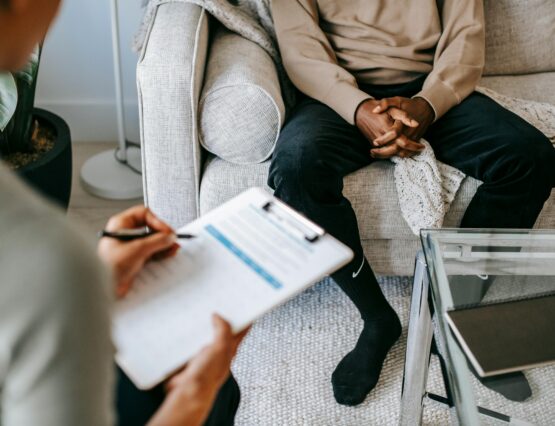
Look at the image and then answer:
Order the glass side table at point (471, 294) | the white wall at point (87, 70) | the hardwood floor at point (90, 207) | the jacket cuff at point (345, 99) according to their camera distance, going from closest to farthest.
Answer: the glass side table at point (471, 294), the jacket cuff at point (345, 99), the hardwood floor at point (90, 207), the white wall at point (87, 70)

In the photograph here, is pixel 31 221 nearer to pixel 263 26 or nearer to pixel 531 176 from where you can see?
pixel 531 176

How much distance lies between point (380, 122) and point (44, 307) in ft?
3.65

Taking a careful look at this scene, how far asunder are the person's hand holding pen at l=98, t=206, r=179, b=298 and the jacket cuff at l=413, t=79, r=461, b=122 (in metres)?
0.85

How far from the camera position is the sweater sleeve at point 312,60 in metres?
1.52

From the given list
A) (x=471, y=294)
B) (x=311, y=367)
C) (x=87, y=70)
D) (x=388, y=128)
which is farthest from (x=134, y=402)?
(x=87, y=70)

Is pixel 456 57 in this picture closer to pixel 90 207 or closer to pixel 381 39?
pixel 381 39

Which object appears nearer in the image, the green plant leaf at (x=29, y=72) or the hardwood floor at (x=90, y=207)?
the green plant leaf at (x=29, y=72)

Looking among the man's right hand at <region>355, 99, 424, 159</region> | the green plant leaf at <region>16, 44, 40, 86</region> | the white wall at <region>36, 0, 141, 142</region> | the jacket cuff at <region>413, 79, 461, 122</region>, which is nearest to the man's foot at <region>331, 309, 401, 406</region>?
the man's right hand at <region>355, 99, 424, 159</region>

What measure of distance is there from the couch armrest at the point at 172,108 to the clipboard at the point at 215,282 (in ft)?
1.83

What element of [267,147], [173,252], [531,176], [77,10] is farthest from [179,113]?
[77,10]

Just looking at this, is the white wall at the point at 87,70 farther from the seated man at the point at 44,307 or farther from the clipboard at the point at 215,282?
the seated man at the point at 44,307

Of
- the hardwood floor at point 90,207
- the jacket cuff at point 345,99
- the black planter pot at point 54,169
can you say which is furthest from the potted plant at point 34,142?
the jacket cuff at point 345,99

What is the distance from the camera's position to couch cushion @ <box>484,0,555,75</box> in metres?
1.83

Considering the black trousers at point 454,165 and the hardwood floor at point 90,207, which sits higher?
the black trousers at point 454,165
